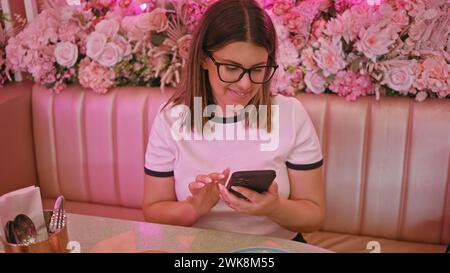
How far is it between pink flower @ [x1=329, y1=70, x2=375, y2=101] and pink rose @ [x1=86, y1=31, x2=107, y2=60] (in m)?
0.73

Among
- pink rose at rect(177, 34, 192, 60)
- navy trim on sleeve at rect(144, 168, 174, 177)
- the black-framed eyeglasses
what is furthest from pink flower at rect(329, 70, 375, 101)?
navy trim on sleeve at rect(144, 168, 174, 177)

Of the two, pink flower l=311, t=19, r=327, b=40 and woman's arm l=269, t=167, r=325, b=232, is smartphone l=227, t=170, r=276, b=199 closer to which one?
woman's arm l=269, t=167, r=325, b=232

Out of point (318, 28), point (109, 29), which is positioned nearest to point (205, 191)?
point (318, 28)

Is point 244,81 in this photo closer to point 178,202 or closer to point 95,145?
point 178,202

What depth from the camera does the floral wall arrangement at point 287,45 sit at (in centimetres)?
134

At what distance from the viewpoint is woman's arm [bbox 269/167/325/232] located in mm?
1102

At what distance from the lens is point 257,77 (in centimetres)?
113

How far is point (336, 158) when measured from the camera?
1430 mm

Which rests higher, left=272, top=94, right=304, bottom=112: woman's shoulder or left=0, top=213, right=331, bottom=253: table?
left=272, top=94, right=304, bottom=112: woman's shoulder

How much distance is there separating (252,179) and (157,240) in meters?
0.21

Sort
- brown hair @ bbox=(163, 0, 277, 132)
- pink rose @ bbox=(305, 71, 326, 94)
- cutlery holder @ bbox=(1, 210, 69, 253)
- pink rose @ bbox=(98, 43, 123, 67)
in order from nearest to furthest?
cutlery holder @ bbox=(1, 210, 69, 253) < brown hair @ bbox=(163, 0, 277, 132) < pink rose @ bbox=(305, 71, 326, 94) < pink rose @ bbox=(98, 43, 123, 67)

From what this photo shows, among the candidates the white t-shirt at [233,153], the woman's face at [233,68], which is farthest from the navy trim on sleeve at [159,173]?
the woman's face at [233,68]
